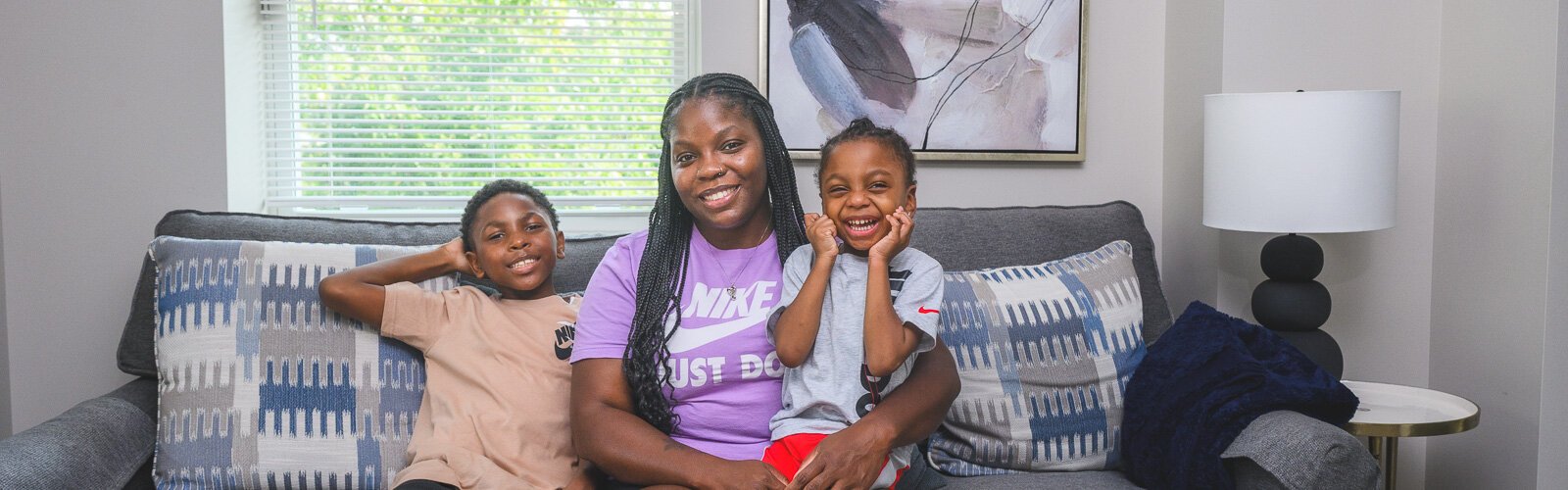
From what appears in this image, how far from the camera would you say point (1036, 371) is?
1815mm

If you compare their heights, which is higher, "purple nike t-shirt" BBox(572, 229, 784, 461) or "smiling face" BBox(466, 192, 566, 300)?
"smiling face" BBox(466, 192, 566, 300)

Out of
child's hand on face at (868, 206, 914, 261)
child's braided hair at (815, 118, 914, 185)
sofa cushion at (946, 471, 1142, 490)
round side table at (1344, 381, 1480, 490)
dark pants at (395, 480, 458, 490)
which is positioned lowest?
sofa cushion at (946, 471, 1142, 490)

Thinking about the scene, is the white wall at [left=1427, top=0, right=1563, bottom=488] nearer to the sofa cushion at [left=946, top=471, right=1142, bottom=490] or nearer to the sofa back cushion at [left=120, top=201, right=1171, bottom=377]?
the sofa back cushion at [left=120, top=201, right=1171, bottom=377]

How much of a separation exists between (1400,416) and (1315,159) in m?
0.48

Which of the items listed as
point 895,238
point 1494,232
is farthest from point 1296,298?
point 895,238

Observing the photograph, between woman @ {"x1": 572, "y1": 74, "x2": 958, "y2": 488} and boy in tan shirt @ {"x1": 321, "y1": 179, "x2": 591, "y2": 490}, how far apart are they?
0.14 meters

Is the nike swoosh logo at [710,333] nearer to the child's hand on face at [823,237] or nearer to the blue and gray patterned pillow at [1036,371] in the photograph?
the child's hand on face at [823,237]

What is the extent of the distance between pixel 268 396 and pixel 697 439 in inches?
28.9

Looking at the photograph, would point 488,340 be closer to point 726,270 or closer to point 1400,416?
point 726,270

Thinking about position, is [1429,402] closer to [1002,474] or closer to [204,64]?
[1002,474]

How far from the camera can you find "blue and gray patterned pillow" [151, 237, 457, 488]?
5.42 ft

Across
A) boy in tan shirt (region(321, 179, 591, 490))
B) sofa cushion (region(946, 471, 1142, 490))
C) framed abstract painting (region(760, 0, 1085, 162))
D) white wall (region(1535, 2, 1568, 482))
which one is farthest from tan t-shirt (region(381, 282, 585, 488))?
white wall (region(1535, 2, 1568, 482))

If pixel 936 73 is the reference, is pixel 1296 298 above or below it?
below

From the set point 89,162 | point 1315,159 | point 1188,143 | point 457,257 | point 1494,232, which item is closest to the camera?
point 457,257
